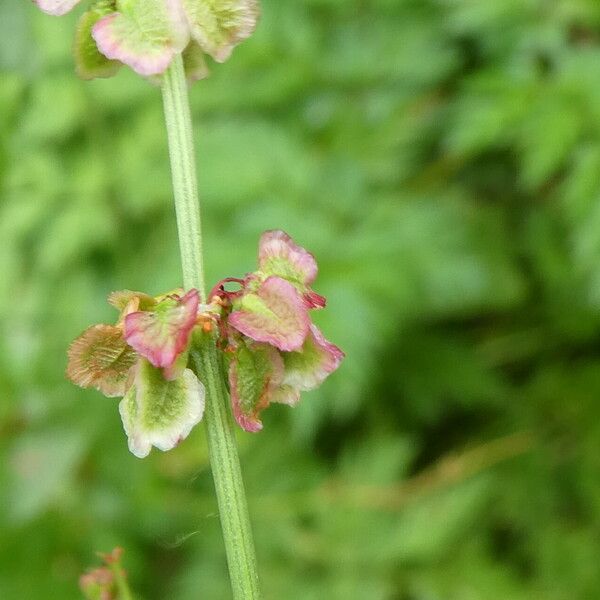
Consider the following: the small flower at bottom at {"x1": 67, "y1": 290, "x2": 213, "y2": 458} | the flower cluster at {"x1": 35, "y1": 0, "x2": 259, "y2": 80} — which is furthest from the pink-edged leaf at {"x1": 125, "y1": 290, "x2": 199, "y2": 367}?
the flower cluster at {"x1": 35, "y1": 0, "x2": 259, "y2": 80}

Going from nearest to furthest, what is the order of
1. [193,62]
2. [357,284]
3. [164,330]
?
[164,330] → [193,62] → [357,284]

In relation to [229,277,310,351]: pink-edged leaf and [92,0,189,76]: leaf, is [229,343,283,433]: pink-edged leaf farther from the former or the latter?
[92,0,189,76]: leaf

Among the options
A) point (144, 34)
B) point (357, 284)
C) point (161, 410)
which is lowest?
point (161, 410)

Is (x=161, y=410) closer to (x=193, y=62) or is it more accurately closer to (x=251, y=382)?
(x=251, y=382)

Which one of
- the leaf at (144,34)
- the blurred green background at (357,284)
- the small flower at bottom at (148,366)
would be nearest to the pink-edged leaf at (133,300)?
the small flower at bottom at (148,366)

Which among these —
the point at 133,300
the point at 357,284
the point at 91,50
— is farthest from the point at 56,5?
the point at 357,284

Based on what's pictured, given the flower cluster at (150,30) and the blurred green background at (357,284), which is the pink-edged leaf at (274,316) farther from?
the blurred green background at (357,284)

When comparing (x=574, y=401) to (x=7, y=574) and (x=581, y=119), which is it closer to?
(x=581, y=119)
